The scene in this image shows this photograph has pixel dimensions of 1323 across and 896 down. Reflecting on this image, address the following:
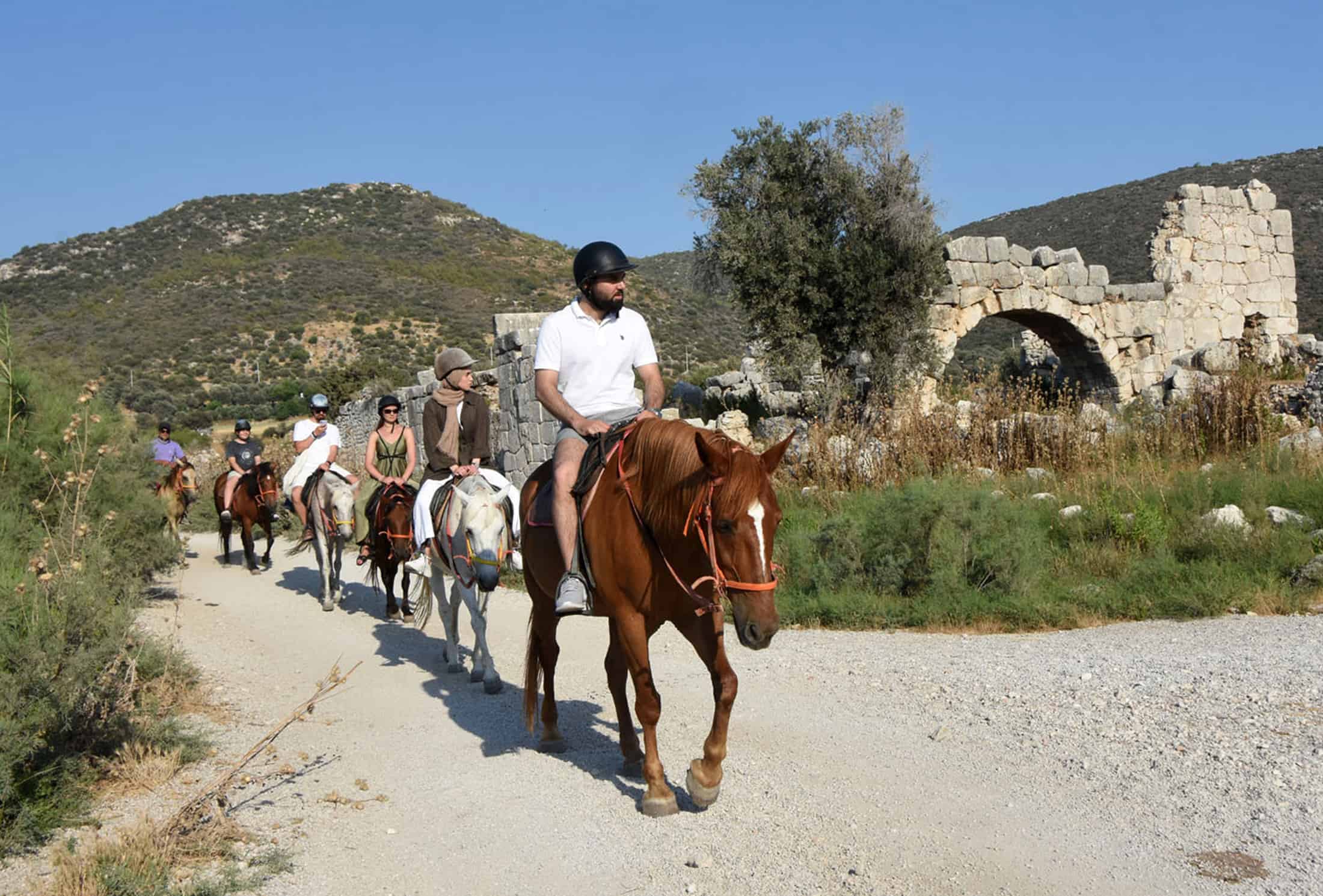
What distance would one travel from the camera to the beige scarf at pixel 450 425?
28.6ft

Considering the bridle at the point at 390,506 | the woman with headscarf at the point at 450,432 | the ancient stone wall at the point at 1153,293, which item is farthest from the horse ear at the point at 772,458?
the ancient stone wall at the point at 1153,293

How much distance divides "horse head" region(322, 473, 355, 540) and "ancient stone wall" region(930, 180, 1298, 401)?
11257mm

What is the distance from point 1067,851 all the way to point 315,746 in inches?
166

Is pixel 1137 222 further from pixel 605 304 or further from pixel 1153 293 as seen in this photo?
pixel 605 304

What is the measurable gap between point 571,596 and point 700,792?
1.09 metres

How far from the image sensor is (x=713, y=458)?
4.35 m

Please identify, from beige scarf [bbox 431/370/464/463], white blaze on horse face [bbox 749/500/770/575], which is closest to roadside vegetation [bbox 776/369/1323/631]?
beige scarf [bbox 431/370/464/463]

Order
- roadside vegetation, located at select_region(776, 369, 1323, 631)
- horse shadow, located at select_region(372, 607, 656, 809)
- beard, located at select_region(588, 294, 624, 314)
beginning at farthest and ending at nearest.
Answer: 1. roadside vegetation, located at select_region(776, 369, 1323, 631)
2. horse shadow, located at select_region(372, 607, 656, 809)
3. beard, located at select_region(588, 294, 624, 314)

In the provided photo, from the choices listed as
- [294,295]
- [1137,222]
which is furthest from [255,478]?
[294,295]

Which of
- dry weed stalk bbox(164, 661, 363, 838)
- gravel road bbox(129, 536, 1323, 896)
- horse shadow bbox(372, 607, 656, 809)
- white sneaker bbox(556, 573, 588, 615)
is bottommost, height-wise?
horse shadow bbox(372, 607, 656, 809)

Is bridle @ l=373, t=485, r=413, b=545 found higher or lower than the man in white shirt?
lower

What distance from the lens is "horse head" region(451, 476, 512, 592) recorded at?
7.37 metres

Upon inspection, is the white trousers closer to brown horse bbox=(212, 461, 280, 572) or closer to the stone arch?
brown horse bbox=(212, 461, 280, 572)

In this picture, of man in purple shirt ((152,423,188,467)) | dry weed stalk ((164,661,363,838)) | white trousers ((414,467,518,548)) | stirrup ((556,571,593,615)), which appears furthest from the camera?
man in purple shirt ((152,423,188,467))
